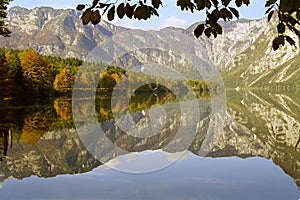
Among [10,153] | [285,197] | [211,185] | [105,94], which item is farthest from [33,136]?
[105,94]

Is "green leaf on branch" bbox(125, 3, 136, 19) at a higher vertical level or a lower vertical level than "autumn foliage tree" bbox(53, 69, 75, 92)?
lower

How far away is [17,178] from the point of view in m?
18.1

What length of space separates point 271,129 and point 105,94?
248ft

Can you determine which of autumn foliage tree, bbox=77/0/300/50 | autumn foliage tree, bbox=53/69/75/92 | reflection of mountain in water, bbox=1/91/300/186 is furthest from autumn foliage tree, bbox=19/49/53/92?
A: autumn foliage tree, bbox=77/0/300/50

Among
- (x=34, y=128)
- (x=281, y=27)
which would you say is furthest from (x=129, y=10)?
(x=34, y=128)

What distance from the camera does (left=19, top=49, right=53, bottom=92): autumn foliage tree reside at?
66.1m

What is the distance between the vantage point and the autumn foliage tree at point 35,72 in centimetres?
6606

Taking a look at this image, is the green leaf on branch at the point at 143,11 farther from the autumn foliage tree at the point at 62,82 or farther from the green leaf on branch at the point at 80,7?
the autumn foliage tree at the point at 62,82

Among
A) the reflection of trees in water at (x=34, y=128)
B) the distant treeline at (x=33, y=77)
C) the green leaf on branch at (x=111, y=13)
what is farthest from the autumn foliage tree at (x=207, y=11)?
the distant treeline at (x=33, y=77)

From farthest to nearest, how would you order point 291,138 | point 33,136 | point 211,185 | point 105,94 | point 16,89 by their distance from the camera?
point 105,94
point 16,89
point 291,138
point 33,136
point 211,185

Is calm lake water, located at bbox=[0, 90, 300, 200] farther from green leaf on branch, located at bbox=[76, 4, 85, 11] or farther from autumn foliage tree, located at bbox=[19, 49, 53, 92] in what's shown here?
autumn foliage tree, located at bbox=[19, 49, 53, 92]

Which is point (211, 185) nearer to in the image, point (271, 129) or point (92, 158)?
point (92, 158)

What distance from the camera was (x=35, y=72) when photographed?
68.3 meters

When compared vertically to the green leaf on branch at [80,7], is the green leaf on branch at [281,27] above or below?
below
